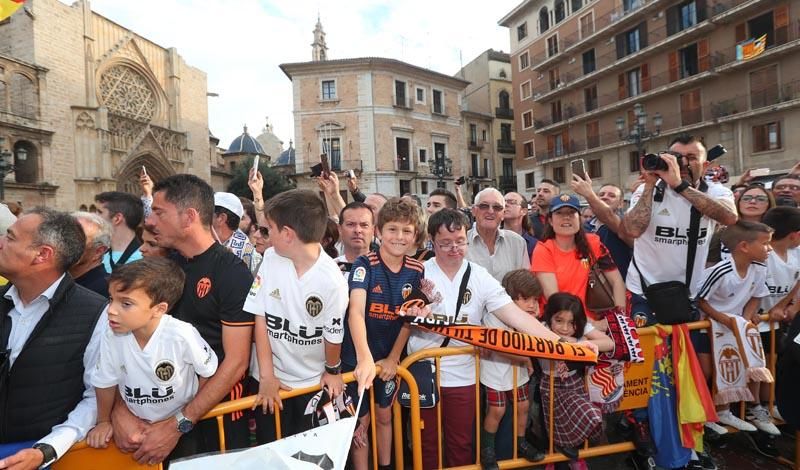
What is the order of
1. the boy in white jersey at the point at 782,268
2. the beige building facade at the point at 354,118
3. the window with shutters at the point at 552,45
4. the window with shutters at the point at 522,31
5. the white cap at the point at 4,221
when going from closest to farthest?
the white cap at the point at 4,221 < the boy in white jersey at the point at 782,268 < the window with shutters at the point at 552,45 < the beige building facade at the point at 354,118 < the window with shutters at the point at 522,31

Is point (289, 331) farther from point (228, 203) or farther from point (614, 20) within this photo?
point (614, 20)

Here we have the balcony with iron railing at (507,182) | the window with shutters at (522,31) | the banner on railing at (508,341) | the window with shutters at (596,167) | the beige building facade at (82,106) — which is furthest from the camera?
the balcony with iron railing at (507,182)

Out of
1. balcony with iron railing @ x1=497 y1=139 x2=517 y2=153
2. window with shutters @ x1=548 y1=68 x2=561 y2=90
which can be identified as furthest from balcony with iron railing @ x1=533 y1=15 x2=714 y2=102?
balcony with iron railing @ x1=497 y1=139 x2=517 y2=153

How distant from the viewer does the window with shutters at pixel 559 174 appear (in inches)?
1337

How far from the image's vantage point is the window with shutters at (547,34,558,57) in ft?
111

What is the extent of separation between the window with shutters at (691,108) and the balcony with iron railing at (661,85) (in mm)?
505

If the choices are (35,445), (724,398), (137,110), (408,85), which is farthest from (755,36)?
(137,110)

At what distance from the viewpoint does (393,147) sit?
35625 mm

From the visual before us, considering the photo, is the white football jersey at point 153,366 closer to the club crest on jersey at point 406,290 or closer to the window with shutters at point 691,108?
the club crest on jersey at point 406,290

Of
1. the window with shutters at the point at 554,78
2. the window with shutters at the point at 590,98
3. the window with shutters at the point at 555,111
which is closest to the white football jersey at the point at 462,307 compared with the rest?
the window with shutters at the point at 590,98

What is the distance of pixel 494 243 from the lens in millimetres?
4211

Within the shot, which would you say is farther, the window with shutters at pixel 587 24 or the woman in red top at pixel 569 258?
the window with shutters at pixel 587 24

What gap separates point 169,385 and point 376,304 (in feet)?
3.93

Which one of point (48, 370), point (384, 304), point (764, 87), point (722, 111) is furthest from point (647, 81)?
point (48, 370)
